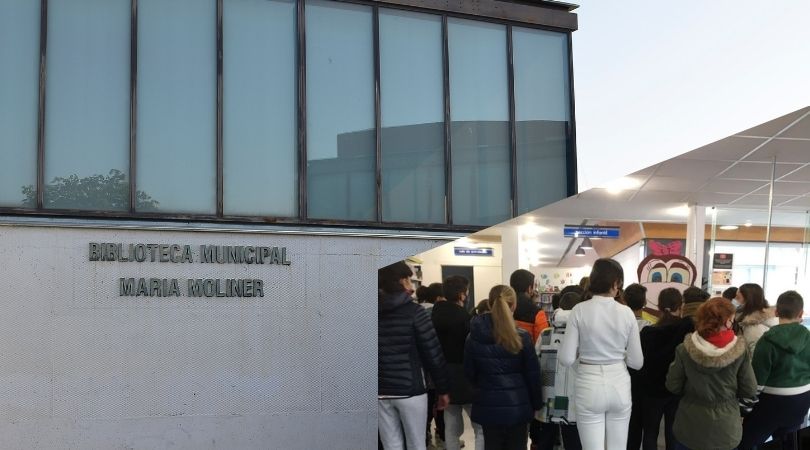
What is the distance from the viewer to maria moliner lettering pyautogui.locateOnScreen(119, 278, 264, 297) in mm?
10062

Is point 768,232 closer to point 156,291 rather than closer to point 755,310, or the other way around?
point 755,310

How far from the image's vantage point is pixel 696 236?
16.1ft

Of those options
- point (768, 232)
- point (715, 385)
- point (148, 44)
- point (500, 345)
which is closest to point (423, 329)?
point (500, 345)

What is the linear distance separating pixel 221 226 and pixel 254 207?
20.7 inches

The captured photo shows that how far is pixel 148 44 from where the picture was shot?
10805mm

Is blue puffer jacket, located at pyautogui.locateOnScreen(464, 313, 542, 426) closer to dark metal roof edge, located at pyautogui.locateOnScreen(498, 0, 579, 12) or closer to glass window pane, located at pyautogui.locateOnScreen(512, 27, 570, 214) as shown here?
glass window pane, located at pyautogui.locateOnScreen(512, 27, 570, 214)

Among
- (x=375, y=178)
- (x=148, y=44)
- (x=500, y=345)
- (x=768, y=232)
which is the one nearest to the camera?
(x=768, y=232)

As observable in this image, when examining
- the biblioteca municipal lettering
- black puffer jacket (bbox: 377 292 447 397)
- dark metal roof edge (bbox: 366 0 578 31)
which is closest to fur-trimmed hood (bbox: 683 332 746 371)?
black puffer jacket (bbox: 377 292 447 397)

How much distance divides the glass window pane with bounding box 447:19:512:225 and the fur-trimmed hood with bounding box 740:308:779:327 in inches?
289

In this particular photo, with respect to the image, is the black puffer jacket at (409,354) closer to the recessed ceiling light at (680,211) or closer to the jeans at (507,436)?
the jeans at (507,436)

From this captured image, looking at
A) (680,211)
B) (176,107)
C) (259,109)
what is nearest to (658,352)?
(680,211)

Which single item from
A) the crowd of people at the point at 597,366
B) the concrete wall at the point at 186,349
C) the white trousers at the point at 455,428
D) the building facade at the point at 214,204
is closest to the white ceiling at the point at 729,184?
the crowd of people at the point at 597,366

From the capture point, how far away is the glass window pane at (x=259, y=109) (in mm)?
11016

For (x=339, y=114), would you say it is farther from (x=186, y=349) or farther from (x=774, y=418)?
(x=774, y=418)
